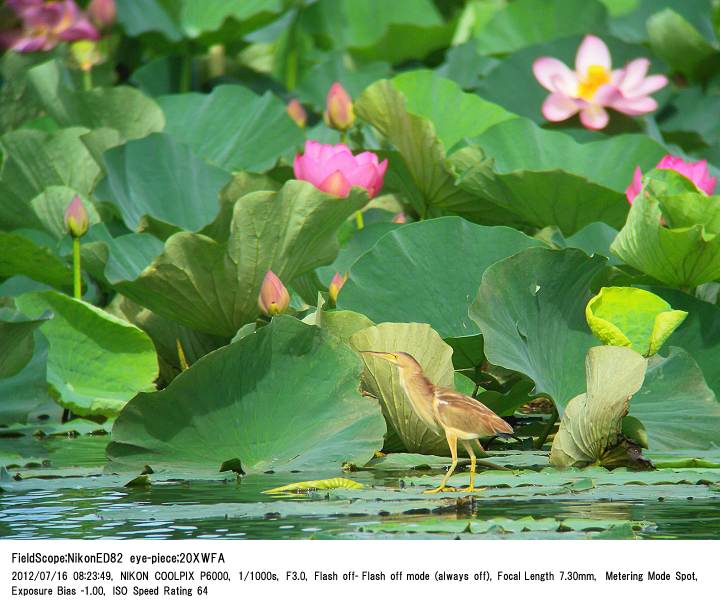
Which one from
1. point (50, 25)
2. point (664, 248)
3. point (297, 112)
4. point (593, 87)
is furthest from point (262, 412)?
point (50, 25)

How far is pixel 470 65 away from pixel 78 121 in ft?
4.29

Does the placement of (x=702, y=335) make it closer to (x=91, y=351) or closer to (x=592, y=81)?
(x=91, y=351)

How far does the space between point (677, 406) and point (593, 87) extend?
1.53m

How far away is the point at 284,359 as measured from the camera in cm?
203

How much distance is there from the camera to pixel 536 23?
4375mm

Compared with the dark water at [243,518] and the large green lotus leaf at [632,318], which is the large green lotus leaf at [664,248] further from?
the dark water at [243,518]

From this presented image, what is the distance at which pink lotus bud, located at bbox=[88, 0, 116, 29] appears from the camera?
13.6ft

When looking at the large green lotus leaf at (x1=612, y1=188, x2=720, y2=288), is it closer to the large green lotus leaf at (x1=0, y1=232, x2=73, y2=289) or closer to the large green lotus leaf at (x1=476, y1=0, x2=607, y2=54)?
the large green lotus leaf at (x1=0, y1=232, x2=73, y2=289)

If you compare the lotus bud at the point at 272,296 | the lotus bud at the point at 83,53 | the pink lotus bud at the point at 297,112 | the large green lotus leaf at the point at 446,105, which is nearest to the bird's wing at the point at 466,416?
the lotus bud at the point at 272,296

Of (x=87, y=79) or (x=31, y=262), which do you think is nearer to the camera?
(x=31, y=262)

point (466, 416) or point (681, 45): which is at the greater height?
point (681, 45)

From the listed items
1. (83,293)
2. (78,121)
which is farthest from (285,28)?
(83,293)
